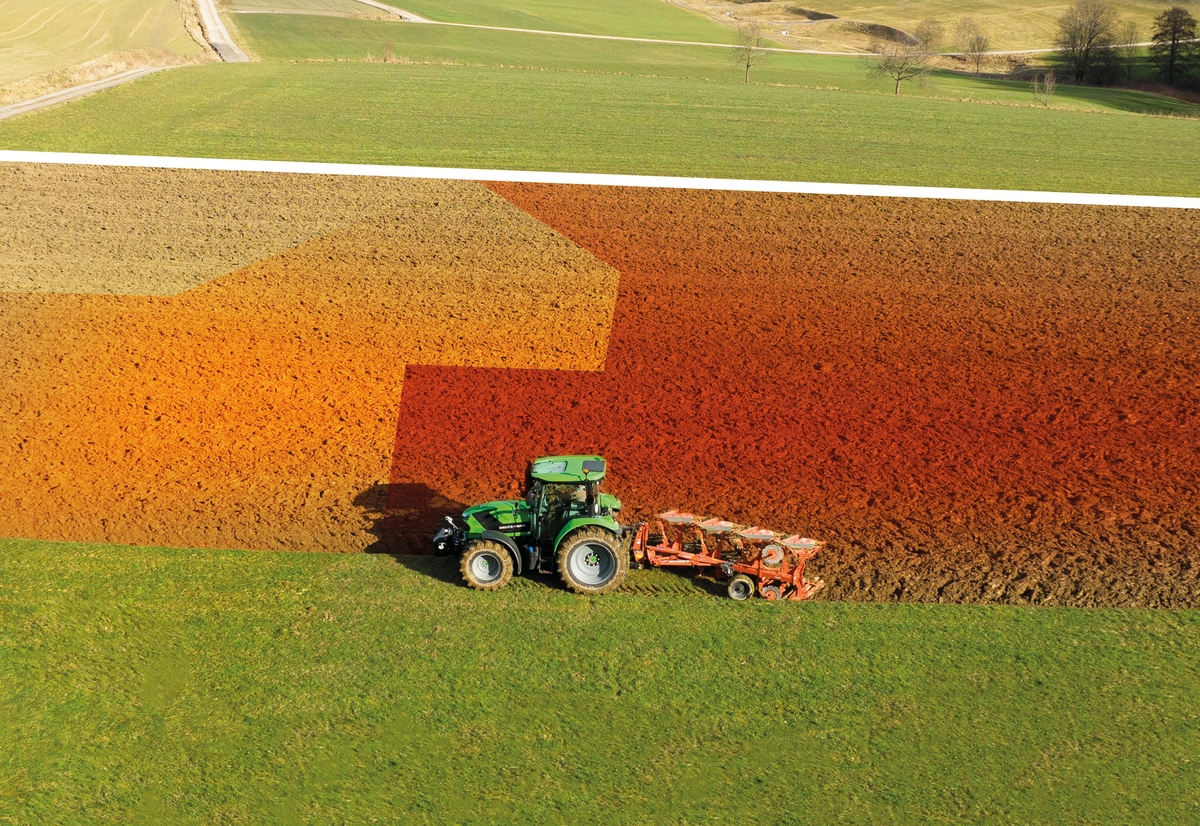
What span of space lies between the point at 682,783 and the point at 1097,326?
626 inches

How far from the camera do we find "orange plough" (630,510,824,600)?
12227mm

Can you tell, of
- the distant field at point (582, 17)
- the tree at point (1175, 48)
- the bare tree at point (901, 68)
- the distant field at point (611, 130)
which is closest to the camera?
the distant field at point (611, 130)

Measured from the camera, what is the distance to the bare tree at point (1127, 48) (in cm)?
8106

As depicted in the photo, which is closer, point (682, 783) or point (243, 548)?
point (682, 783)

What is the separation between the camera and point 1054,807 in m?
8.96

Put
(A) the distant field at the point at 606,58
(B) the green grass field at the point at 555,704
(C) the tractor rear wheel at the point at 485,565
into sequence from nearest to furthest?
(B) the green grass field at the point at 555,704 → (C) the tractor rear wheel at the point at 485,565 → (A) the distant field at the point at 606,58

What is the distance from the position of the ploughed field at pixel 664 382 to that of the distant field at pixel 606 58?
1382 inches

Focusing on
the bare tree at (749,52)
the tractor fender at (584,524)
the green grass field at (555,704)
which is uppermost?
the bare tree at (749,52)

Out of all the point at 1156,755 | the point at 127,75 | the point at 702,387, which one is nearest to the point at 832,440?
the point at 702,387

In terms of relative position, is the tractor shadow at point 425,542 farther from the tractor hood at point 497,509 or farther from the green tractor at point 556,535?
the tractor hood at point 497,509

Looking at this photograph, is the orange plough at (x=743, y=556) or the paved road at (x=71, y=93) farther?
the paved road at (x=71, y=93)

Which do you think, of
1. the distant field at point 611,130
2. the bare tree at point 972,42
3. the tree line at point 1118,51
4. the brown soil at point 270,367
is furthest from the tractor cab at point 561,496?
the tree line at point 1118,51

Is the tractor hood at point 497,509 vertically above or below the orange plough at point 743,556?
above

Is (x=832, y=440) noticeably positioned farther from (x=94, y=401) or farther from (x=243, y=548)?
(x=94, y=401)
